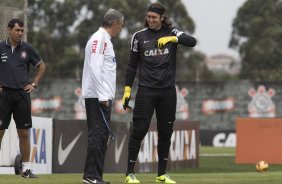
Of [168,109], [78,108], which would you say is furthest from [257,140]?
[78,108]

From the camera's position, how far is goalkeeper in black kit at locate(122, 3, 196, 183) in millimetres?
11648

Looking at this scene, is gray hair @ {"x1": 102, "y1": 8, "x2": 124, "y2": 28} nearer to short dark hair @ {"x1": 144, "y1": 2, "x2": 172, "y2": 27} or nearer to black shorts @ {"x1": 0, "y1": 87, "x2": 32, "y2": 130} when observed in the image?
short dark hair @ {"x1": 144, "y1": 2, "x2": 172, "y2": 27}

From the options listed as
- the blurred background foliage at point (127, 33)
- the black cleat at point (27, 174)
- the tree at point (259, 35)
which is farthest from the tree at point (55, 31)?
the black cleat at point (27, 174)

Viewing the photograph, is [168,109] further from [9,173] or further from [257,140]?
[257,140]

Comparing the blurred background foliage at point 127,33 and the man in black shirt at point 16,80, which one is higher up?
the blurred background foliage at point 127,33

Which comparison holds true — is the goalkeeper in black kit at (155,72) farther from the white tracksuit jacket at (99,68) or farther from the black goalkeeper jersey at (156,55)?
the white tracksuit jacket at (99,68)

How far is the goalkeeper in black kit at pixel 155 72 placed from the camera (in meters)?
11.6

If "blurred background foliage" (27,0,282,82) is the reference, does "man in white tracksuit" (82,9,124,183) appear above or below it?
below

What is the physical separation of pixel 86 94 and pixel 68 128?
→ 24.3ft

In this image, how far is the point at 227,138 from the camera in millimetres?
43312

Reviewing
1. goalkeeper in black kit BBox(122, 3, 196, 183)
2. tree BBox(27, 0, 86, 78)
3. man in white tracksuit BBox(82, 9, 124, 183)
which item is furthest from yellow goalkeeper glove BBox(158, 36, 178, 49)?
tree BBox(27, 0, 86, 78)

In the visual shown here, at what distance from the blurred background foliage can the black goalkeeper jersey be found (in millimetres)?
47868

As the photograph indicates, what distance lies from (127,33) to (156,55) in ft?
190

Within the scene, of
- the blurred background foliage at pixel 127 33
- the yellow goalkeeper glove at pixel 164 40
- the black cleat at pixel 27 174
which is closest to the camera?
the yellow goalkeeper glove at pixel 164 40
